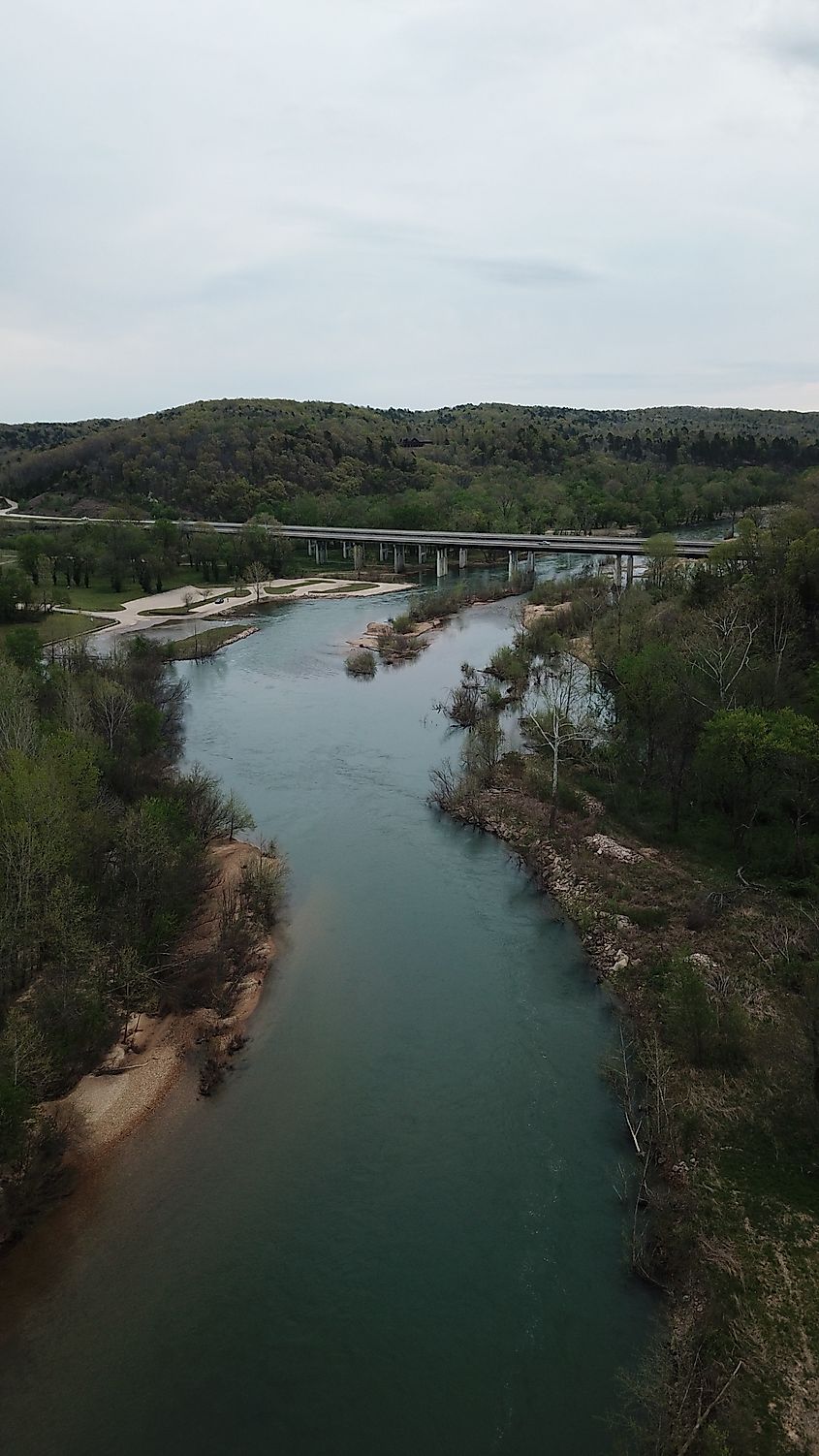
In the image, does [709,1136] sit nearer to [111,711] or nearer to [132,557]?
[111,711]

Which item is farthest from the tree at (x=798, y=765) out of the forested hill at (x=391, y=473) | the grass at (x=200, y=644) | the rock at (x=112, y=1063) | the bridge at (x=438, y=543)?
the forested hill at (x=391, y=473)

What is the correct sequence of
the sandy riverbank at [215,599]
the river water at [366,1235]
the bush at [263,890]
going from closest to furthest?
the river water at [366,1235], the bush at [263,890], the sandy riverbank at [215,599]

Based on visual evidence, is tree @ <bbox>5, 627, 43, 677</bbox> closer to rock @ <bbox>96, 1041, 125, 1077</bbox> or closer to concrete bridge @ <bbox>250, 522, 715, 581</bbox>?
rock @ <bbox>96, 1041, 125, 1077</bbox>

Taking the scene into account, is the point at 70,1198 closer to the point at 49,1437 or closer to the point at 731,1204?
the point at 49,1437

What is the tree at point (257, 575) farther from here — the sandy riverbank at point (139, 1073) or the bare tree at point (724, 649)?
the sandy riverbank at point (139, 1073)

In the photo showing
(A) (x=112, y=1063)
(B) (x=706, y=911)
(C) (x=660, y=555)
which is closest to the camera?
(A) (x=112, y=1063)

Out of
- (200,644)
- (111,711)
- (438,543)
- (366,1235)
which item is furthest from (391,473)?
(366,1235)

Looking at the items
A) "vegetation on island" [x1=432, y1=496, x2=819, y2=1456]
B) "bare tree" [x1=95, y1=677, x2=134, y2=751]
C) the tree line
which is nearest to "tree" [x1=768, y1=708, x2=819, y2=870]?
"vegetation on island" [x1=432, y1=496, x2=819, y2=1456]
